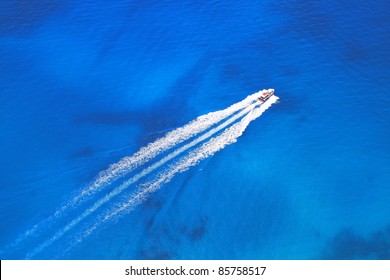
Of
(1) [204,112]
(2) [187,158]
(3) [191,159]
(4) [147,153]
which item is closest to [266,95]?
(1) [204,112]

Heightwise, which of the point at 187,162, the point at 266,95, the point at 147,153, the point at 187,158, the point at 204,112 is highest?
the point at 266,95

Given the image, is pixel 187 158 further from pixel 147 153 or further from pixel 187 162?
pixel 147 153

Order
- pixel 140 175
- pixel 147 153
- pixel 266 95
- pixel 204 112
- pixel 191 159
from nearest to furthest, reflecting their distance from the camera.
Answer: pixel 140 175
pixel 191 159
pixel 147 153
pixel 204 112
pixel 266 95

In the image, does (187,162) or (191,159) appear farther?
(191,159)

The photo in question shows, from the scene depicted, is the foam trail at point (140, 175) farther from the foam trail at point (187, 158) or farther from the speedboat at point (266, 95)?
the speedboat at point (266, 95)

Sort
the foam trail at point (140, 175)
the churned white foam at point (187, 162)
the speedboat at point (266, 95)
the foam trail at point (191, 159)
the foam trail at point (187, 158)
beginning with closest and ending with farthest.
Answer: the foam trail at point (140, 175)
the foam trail at point (187, 158)
the churned white foam at point (187, 162)
the foam trail at point (191, 159)
the speedboat at point (266, 95)

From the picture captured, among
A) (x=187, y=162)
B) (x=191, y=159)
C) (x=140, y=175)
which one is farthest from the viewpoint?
(x=191, y=159)

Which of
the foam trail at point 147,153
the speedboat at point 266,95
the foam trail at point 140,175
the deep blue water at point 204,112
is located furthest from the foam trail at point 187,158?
the foam trail at point 147,153
